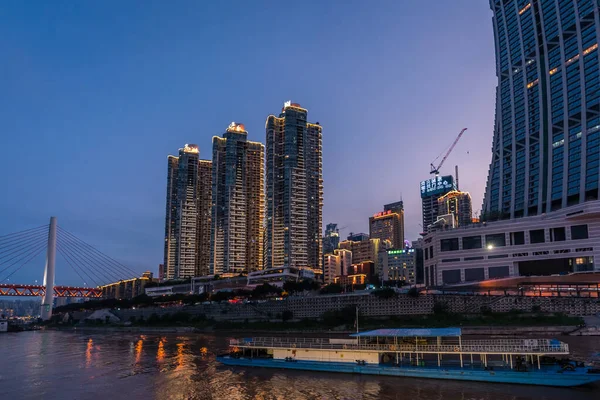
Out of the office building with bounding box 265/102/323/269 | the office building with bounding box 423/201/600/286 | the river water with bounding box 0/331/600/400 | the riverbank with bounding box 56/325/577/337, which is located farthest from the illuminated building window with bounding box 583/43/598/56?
the river water with bounding box 0/331/600/400

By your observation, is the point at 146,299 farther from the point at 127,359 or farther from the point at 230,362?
the point at 230,362

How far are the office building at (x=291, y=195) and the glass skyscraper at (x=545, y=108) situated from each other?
6414cm

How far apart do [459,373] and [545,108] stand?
382 feet

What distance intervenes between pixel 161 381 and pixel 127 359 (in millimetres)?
20634

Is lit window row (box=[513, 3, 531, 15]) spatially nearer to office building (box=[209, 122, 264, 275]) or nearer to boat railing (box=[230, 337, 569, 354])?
office building (box=[209, 122, 264, 275])

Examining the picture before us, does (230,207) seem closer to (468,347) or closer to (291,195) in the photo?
(291,195)

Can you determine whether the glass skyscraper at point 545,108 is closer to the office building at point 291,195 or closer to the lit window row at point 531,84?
the lit window row at point 531,84

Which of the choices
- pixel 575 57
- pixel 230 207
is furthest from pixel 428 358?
pixel 230 207

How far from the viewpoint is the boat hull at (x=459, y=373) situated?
35.0 m

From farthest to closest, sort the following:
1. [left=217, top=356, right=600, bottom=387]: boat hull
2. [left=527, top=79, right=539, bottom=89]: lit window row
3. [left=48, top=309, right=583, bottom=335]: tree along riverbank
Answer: [left=527, top=79, right=539, bottom=89]: lit window row, [left=48, top=309, right=583, bottom=335]: tree along riverbank, [left=217, top=356, right=600, bottom=387]: boat hull

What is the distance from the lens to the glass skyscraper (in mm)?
117625

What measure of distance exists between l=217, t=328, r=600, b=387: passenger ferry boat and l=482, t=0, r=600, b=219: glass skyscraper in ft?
293

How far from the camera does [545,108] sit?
428 feet

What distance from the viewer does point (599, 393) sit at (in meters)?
33.5
